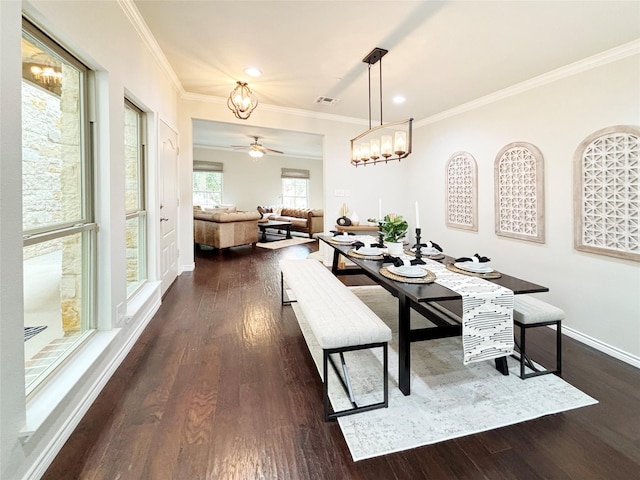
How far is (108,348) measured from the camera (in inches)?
75.5

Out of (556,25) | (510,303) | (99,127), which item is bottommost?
(510,303)

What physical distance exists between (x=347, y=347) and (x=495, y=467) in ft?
2.73

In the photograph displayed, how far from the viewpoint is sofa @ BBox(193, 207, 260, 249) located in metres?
6.36

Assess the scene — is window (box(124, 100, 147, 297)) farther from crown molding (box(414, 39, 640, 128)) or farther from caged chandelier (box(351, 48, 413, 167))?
crown molding (box(414, 39, 640, 128))

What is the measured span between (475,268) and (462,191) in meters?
2.48

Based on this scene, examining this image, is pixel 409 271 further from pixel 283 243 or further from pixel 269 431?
pixel 283 243

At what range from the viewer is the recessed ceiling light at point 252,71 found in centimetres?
330

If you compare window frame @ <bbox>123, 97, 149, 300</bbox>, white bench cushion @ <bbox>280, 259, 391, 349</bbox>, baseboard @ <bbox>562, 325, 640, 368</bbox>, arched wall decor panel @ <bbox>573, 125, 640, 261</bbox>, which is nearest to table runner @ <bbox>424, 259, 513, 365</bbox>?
white bench cushion @ <bbox>280, 259, 391, 349</bbox>

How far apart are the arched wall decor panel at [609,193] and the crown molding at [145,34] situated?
393 cm

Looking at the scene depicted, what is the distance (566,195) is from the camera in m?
2.88

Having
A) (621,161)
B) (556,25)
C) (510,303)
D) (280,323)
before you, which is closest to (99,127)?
(280,323)

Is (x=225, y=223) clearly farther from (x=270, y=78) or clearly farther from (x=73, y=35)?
(x=73, y=35)

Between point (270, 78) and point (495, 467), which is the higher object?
point (270, 78)

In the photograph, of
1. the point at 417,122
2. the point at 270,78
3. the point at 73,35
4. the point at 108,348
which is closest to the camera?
the point at 73,35
